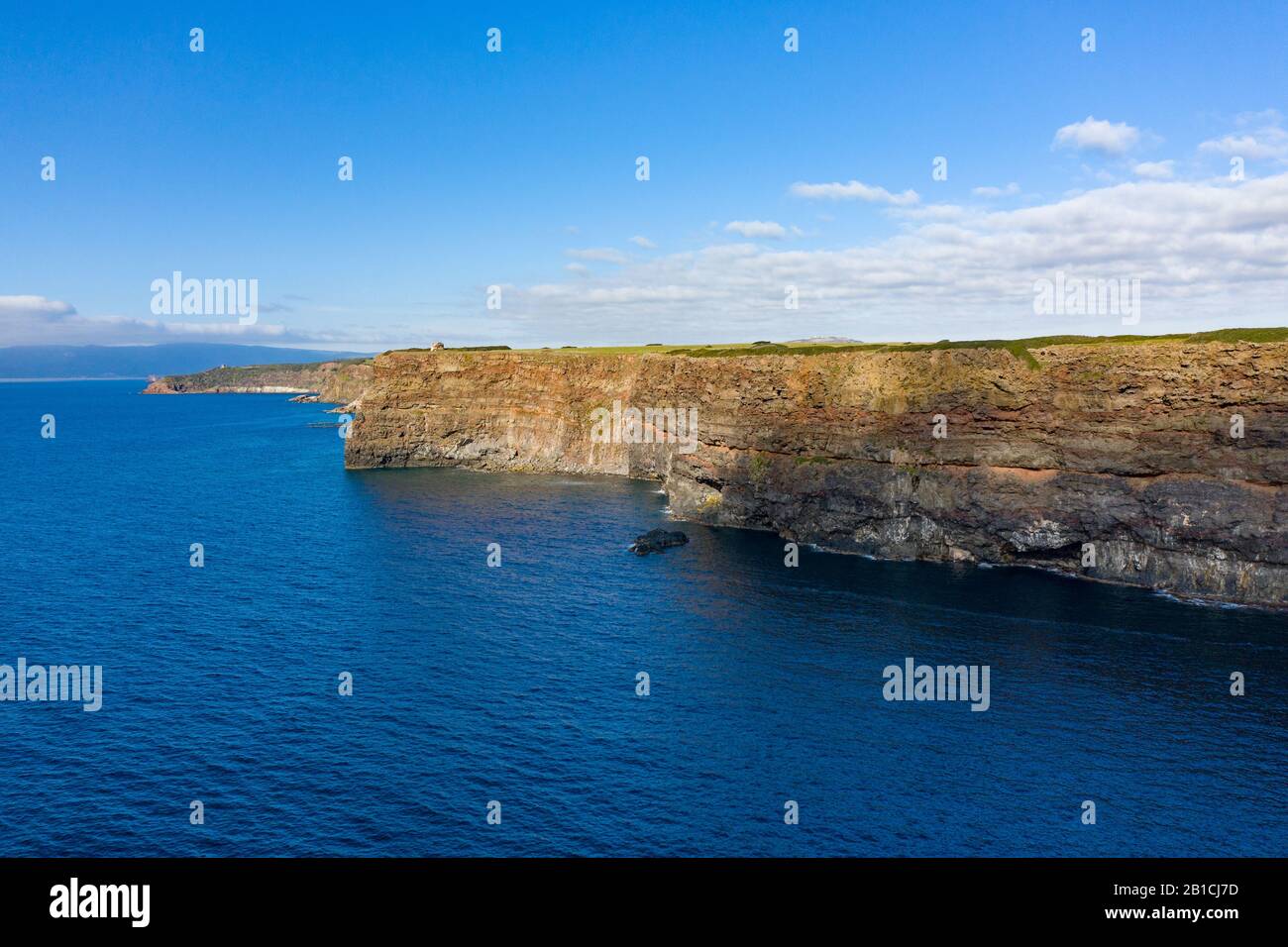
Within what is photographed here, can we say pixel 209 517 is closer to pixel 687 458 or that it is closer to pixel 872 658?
pixel 687 458

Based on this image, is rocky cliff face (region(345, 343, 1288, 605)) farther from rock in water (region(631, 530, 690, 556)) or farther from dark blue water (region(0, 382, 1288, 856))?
rock in water (region(631, 530, 690, 556))

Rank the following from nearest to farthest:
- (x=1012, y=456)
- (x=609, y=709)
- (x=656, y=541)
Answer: (x=609, y=709), (x=1012, y=456), (x=656, y=541)

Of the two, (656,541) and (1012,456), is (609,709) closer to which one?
(656,541)

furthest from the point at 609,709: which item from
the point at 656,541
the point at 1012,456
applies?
the point at 1012,456

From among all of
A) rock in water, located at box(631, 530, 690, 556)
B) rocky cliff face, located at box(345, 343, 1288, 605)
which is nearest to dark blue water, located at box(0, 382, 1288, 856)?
rock in water, located at box(631, 530, 690, 556)


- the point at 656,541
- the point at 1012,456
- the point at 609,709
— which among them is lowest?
the point at 609,709

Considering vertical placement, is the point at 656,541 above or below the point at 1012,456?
below

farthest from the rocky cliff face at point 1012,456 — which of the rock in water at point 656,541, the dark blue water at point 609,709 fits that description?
the rock in water at point 656,541

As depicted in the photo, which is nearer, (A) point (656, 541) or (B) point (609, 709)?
(B) point (609, 709)
